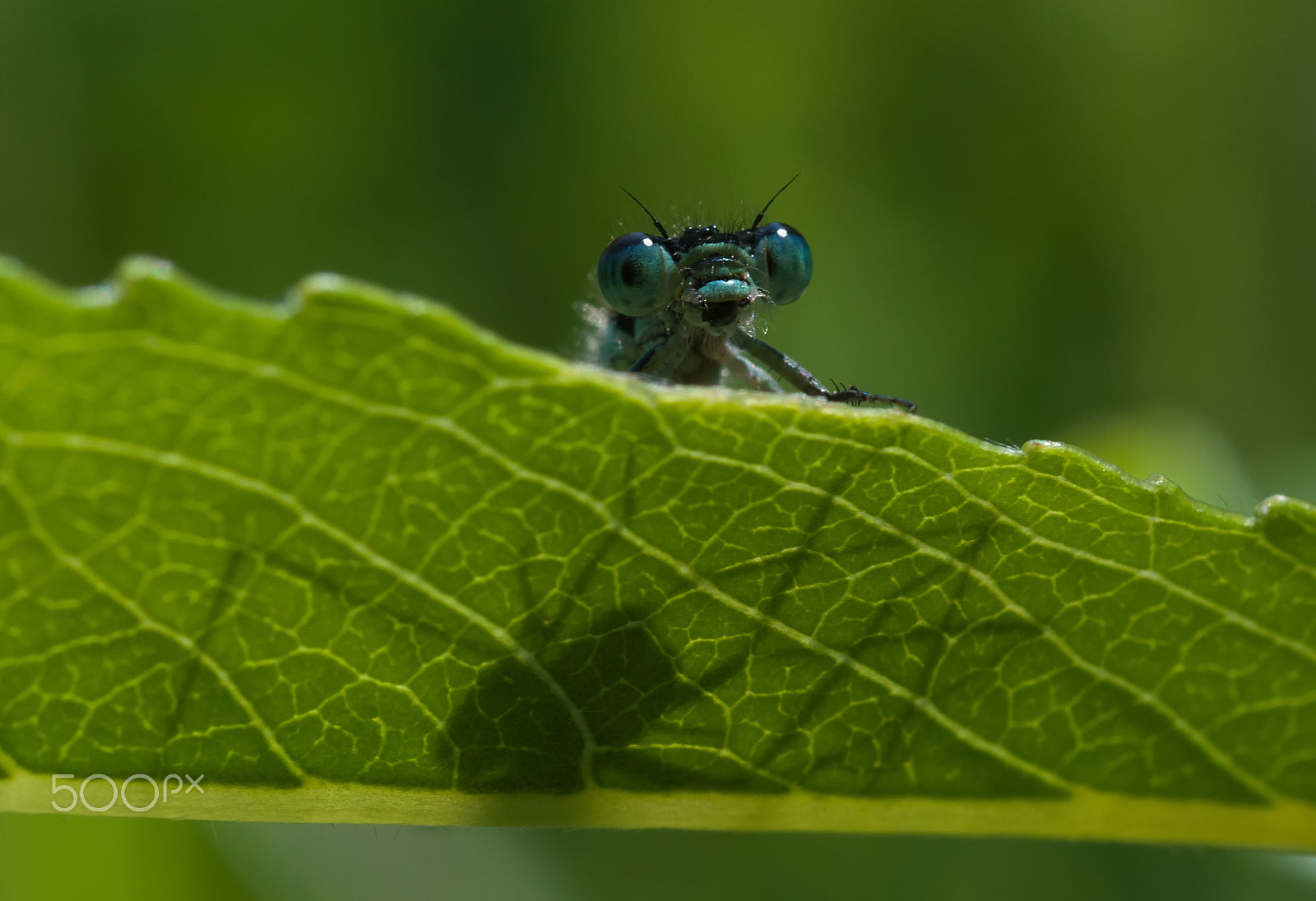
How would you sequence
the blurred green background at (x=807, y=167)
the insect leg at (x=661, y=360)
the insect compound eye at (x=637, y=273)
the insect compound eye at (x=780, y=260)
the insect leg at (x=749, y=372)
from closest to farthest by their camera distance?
the insect compound eye at (x=637, y=273) < the insect compound eye at (x=780, y=260) < the insect leg at (x=661, y=360) < the insect leg at (x=749, y=372) < the blurred green background at (x=807, y=167)

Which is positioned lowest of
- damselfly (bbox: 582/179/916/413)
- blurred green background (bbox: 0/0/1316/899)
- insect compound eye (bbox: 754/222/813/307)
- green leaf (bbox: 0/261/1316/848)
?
green leaf (bbox: 0/261/1316/848)

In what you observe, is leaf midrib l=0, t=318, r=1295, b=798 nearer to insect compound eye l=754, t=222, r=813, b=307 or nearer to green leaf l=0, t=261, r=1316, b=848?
green leaf l=0, t=261, r=1316, b=848

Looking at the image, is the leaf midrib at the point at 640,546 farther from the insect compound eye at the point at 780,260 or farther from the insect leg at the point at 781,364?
the insect compound eye at the point at 780,260

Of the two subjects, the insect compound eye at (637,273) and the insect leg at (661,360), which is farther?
the insect leg at (661,360)

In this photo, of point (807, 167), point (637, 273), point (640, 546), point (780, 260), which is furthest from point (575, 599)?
point (807, 167)

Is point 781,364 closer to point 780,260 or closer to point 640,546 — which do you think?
point 780,260

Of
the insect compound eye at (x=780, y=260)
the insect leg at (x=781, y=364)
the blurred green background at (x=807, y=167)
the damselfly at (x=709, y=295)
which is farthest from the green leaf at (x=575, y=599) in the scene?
the blurred green background at (x=807, y=167)

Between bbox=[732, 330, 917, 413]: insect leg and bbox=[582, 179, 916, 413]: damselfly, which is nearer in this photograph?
bbox=[582, 179, 916, 413]: damselfly

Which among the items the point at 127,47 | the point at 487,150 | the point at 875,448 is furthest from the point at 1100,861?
the point at 127,47

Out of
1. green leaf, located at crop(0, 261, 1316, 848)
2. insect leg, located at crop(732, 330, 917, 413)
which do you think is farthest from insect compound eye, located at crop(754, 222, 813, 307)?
green leaf, located at crop(0, 261, 1316, 848)
